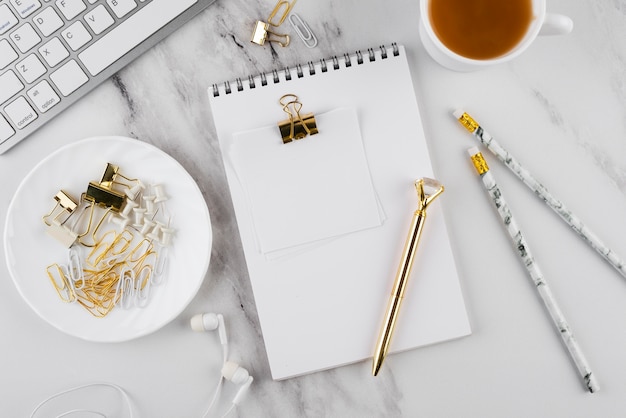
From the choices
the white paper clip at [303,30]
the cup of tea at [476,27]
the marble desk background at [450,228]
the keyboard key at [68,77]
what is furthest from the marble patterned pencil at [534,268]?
the keyboard key at [68,77]

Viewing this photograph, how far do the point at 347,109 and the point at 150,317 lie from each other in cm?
32

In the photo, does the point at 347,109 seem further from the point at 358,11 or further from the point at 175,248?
the point at 175,248

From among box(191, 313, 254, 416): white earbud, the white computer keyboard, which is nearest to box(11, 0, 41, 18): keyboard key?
the white computer keyboard

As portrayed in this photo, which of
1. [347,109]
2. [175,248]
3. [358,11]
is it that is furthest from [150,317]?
[358,11]

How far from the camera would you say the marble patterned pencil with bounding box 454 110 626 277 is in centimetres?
67

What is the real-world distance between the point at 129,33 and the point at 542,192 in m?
0.51

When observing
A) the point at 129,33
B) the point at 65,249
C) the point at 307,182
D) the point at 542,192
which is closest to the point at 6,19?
the point at 129,33

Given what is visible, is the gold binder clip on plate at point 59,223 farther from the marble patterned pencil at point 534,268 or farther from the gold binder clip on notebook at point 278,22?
the marble patterned pencil at point 534,268

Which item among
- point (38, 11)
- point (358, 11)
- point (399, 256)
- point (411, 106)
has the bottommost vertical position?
point (399, 256)

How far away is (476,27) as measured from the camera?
594mm

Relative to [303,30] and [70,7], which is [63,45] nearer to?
[70,7]

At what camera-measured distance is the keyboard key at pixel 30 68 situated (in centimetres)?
63

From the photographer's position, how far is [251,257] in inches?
25.8

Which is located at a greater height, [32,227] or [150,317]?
[32,227]
